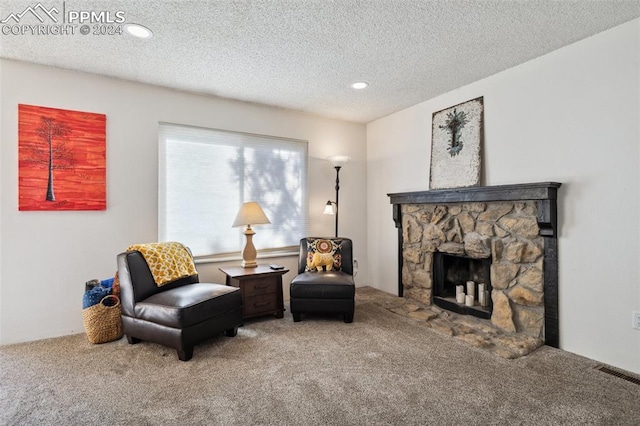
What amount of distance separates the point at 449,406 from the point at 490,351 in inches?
35.8

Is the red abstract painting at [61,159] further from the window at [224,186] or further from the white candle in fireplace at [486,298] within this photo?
the white candle in fireplace at [486,298]

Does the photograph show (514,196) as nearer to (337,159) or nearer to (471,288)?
(471,288)

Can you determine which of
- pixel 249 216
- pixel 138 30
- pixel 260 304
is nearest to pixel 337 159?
pixel 249 216

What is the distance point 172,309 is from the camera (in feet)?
7.90

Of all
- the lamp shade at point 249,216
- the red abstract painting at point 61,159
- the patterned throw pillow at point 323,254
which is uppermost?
the red abstract painting at point 61,159

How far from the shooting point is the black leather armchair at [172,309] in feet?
7.90

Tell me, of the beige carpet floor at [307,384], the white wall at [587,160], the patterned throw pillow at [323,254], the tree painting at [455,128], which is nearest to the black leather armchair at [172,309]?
the beige carpet floor at [307,384]

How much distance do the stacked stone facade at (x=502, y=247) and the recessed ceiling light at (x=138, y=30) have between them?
3104 mm

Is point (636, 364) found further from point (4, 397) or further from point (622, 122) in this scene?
point (4, 397)

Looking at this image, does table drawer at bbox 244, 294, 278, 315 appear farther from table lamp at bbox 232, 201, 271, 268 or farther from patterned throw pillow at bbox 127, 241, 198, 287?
patterned throw pillow at bbox 127, 241, 198, 287

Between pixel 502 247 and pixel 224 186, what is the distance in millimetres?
2921

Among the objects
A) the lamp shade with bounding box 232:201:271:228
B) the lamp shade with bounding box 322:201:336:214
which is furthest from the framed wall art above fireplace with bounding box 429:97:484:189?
the lamp shade with bounding box 232:201:271:228

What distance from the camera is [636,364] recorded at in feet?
7.29

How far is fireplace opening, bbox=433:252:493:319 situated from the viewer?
10.6 ft
